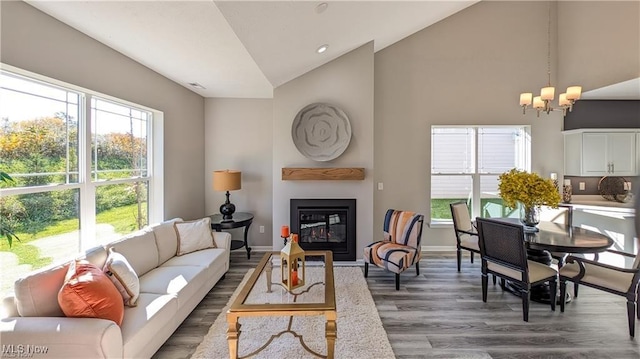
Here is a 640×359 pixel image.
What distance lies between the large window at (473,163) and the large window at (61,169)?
4583 millimetres

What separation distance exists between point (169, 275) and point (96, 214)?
1.01 meters

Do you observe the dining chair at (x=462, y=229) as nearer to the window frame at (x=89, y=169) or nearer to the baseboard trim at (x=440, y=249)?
the baseboard trim at (x=440, y=249)

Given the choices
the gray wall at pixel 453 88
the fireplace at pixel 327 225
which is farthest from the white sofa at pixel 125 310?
the gray wall at pixel 453 88

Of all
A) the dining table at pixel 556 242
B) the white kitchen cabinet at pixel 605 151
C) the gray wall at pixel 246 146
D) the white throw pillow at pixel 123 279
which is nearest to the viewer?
the white throw pillow at pixel 123 279

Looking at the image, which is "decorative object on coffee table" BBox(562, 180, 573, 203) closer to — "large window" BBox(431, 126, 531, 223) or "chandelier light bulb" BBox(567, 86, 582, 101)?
"large window" BBox(431, 126, 531, 223)

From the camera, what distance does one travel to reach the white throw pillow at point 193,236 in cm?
349

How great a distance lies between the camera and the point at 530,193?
3.22 m

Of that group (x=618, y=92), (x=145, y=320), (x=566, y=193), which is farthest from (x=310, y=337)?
(x=618, y=92)

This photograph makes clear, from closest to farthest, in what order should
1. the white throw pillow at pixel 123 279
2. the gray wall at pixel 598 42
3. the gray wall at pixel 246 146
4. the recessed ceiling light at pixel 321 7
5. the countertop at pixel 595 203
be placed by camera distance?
the white throw pillow at pixel 123 279 → the recessed ceiling light at pixel 321 7 → the gray wall at pixel 598 42 → the countertop at pixel 595 203 → the gray wall at pixel 246 146

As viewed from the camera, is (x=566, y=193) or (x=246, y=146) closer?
(x=566, y=193)

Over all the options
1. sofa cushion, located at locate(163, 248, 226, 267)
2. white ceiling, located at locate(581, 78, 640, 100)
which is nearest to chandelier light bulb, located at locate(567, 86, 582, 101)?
white ceiling, located at locate(581, 78, 640, 100)

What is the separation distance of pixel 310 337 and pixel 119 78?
10.6 feet

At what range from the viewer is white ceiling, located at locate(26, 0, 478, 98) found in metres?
2.25

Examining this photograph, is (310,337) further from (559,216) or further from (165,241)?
(559,216)
